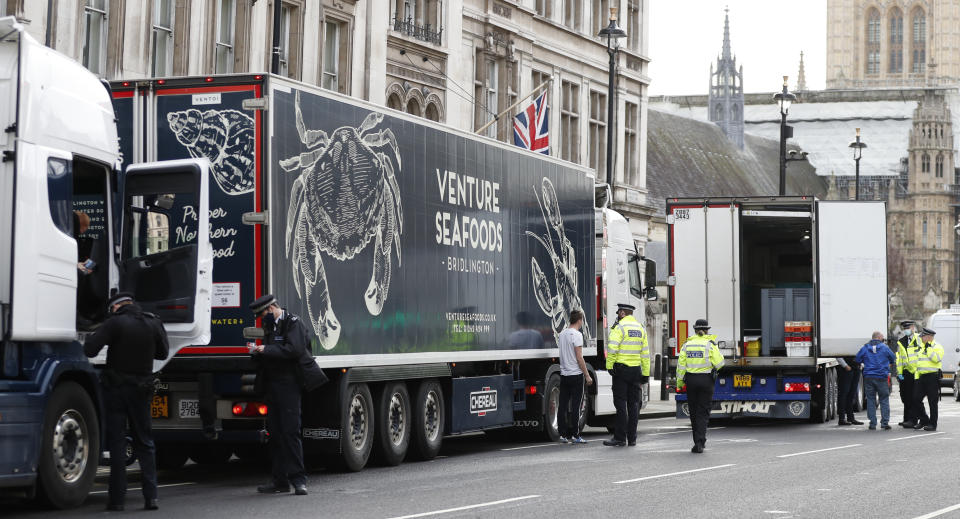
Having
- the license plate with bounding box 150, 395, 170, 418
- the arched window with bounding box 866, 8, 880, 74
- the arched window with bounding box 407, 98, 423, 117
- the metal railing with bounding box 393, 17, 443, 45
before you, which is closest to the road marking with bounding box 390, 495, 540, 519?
the license plate with bounding box 150, 395, 170, 418

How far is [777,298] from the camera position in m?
26.5

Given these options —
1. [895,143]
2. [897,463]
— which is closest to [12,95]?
[897,463]

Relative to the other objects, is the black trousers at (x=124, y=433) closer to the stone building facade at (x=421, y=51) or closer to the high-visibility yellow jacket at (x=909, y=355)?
the stone building facade at (x=421, y=51)

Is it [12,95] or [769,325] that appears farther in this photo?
[769,325]

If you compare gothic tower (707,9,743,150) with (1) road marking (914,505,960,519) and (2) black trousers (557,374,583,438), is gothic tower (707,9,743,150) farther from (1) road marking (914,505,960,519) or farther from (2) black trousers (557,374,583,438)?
(1) road marking (914,505,960,519)

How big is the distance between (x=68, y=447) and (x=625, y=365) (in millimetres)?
9795

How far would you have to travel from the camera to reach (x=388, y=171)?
53.6 feet

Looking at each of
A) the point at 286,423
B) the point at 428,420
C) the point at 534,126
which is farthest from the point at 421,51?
the point at 286,423

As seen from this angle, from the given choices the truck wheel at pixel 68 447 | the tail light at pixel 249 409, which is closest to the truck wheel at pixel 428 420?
the tail light at pixel 249 409

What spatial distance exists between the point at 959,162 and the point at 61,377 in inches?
5998

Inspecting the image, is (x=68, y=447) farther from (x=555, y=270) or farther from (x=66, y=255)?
(x=555, y=270)

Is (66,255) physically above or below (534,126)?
below

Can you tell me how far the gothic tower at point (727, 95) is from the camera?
126812 millimetres

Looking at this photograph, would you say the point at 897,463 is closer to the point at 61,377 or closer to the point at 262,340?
the point at 262,340
